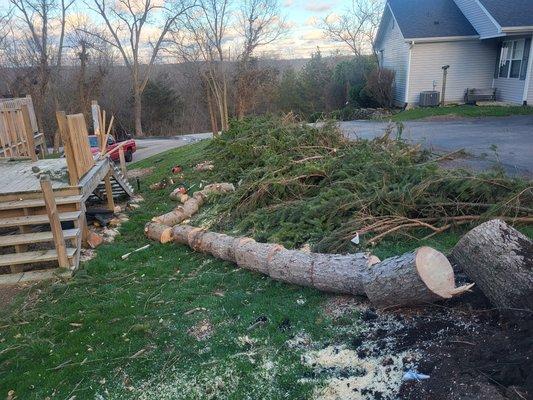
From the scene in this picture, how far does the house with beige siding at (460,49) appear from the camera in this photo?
18672mm

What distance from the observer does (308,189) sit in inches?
288

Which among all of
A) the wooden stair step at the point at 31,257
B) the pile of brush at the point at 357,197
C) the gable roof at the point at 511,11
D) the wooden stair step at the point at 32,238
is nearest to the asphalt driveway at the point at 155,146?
the pile of brush at the point at 357,197

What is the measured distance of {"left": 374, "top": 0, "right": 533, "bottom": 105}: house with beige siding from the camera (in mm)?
18672

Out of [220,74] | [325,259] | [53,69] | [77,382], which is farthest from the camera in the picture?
[53,69]

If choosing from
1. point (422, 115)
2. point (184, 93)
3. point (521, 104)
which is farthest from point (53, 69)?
point (521, 104)

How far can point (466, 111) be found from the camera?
18078 millimetres

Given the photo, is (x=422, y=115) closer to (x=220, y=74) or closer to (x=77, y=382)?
(x=220, y=74)

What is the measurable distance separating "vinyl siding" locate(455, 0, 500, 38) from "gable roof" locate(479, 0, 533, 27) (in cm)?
34

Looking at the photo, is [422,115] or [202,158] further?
[422,115]

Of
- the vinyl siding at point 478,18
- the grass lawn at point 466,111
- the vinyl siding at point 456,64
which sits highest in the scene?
the vinyl siding at point 478,18

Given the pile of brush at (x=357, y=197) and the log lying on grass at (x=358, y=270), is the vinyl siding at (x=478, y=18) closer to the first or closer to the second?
the pile of brush at (x=357, y=197)

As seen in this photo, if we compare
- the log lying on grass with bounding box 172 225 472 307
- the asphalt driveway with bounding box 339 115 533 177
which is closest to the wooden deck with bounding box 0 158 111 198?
the log lying on grass with bounding box 172 225 472 307

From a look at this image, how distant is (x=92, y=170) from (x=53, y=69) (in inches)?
1136

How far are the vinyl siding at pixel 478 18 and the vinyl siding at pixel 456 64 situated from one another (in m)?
0.93
